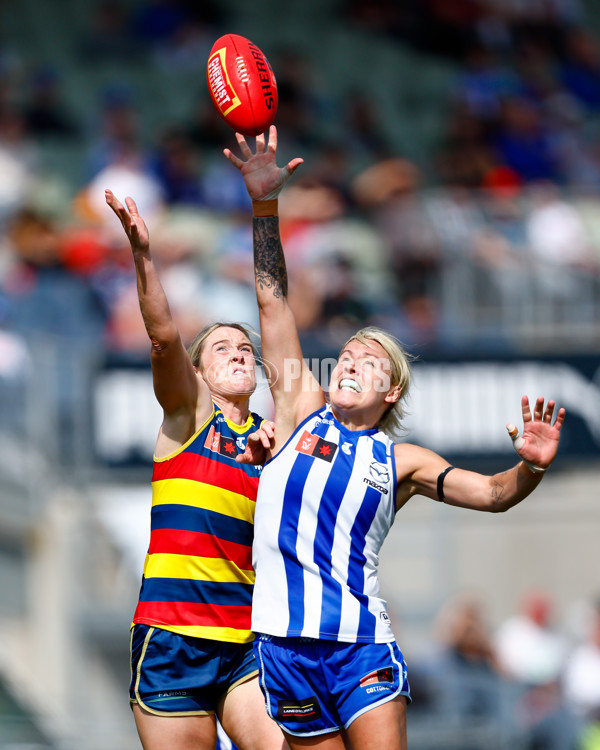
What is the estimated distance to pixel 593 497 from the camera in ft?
32.4

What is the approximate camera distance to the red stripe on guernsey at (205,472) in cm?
420

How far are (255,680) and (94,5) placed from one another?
11124 millimetres

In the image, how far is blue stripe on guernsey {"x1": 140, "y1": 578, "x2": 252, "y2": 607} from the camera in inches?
164

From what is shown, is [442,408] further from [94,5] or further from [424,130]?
[94,5]

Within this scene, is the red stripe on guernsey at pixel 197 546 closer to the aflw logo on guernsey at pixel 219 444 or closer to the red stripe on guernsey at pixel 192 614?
the red stripe on guernsey at pixel 192 614

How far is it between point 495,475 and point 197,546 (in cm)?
110

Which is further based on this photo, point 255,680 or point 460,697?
point 460,697

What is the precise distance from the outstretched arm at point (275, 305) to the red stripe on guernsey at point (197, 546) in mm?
448

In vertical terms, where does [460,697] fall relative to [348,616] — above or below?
below

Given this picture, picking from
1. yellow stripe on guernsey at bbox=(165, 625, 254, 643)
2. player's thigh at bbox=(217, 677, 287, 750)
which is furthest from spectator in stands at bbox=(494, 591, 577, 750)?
yellow stripe on guernsey at bbox=(165, 625, 254, 643)

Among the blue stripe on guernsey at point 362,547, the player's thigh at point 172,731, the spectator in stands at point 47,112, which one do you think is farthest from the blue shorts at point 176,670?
the spectator in stands at point 47,112

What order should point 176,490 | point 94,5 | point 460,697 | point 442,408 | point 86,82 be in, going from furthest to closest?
point 94,5, point 86,82, point 442,408, point 460,697, point 176,490

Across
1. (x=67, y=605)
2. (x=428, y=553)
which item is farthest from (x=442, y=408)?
(x=67, y=605)

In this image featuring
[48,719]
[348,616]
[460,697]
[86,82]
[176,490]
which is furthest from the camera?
[86,82]
